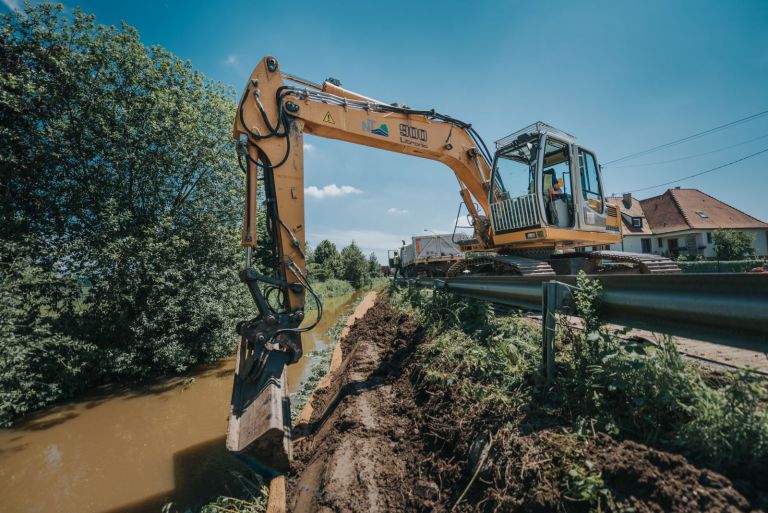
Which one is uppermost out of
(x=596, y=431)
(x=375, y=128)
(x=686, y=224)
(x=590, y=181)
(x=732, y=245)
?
(x=686, y=224)

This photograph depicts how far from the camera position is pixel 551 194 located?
5281 millimetres

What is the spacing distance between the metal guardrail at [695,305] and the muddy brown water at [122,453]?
3.84m

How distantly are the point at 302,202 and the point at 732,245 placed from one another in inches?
1157

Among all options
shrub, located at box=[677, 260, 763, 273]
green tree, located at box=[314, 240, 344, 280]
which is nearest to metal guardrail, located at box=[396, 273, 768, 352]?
shrub, located at box=[677, 260, 763, 273]

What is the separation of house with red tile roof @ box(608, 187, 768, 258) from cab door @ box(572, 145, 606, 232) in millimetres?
23563

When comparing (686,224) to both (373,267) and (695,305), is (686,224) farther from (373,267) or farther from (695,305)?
(373,267)

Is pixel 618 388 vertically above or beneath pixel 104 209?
beneath

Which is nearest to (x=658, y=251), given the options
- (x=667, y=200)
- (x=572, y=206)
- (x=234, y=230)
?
(x=667, y=200)

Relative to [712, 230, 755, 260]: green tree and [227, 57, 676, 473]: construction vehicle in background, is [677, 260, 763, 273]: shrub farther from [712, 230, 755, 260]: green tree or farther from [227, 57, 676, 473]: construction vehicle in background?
[227, 57, 676, 473]: construction vehicle in background

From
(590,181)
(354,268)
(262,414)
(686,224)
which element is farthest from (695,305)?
(354,268)

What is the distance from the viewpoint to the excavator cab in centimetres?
515

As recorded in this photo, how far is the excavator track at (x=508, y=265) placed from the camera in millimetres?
4711

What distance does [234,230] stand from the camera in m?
9.20

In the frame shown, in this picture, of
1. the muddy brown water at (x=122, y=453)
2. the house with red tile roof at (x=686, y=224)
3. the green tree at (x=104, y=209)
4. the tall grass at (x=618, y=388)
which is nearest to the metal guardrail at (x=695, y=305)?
the tall grass at (x=618, y=388)
